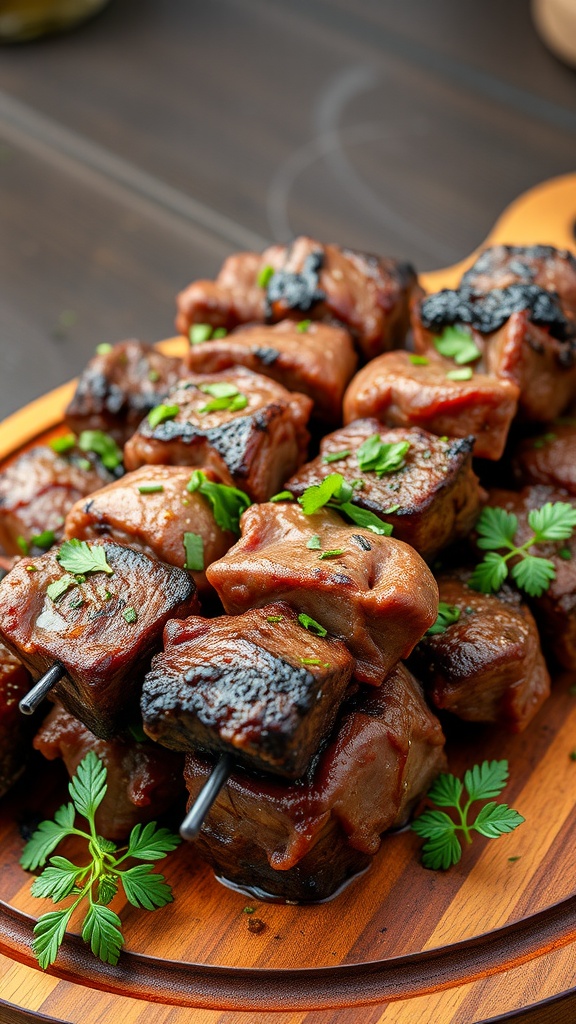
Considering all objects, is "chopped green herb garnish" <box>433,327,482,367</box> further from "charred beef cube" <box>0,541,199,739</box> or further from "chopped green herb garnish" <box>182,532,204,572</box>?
"charred beef cube" <box>0,541,199,739</box>

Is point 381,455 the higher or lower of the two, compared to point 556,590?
higher

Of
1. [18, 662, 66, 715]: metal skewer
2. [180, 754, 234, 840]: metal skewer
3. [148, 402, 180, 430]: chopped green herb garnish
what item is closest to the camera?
[180, 754, 234, 840]: metal skewer

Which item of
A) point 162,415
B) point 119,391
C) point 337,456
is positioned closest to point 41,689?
point 162,415

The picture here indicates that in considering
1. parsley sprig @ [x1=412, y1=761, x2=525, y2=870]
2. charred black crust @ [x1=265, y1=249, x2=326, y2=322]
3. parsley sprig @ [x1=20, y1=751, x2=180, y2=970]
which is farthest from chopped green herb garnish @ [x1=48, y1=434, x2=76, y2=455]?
parsley sprig @ [x1=412, y1=761, x2=525, y2=870]

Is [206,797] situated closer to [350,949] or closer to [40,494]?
[350,949]

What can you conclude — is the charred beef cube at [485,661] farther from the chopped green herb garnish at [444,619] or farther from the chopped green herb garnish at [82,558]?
the chopped green herb garnish at [82,558]

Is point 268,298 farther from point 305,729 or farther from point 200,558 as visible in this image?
point 305,729
